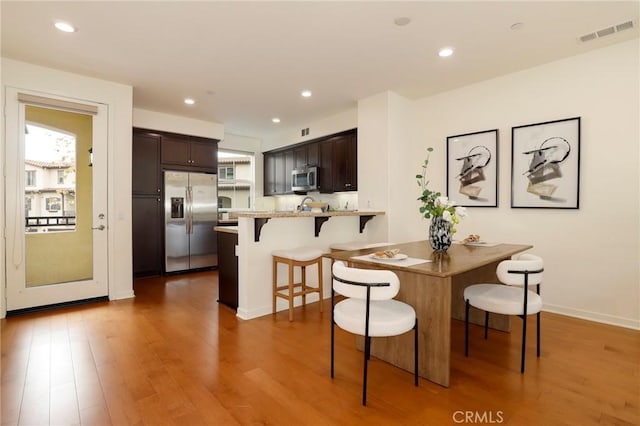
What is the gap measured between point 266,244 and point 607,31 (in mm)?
3953

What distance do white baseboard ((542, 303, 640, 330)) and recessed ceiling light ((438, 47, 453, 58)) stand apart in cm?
307

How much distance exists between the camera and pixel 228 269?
385 centimetres

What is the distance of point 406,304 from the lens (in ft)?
7.41

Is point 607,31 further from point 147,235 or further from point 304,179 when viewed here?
point 147,235

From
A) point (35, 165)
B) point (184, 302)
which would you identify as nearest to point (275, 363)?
point (184, 302)

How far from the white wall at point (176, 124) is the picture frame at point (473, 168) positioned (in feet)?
14.2

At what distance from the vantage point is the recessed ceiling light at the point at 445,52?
131 inches

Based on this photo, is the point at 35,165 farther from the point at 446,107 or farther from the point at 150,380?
the point at 446,107

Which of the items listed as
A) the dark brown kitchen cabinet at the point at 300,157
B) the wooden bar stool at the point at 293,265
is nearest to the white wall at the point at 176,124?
the dark brown kitchen cabinet at the point at 300,157

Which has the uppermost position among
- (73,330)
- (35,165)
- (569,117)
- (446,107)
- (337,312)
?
(446,107)

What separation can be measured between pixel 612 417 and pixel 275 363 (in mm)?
2123

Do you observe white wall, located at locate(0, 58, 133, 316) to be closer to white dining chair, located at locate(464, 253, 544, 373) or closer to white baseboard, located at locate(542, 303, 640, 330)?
white dining chair, located at locate(464, 253, 544, 373)

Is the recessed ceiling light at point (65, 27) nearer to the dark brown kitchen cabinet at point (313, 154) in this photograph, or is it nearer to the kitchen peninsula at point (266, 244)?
the kitchen peninsula at point (266, 244)

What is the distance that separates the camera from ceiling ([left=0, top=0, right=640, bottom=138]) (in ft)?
8.70
